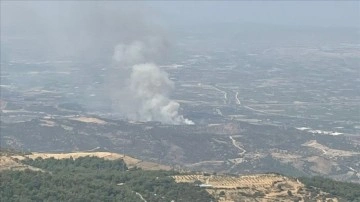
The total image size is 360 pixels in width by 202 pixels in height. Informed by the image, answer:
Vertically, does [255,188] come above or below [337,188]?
above

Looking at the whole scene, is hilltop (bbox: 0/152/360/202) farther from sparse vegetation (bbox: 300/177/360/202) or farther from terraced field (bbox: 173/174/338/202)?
sparse vegetation (bbox: 300/177/360/202)

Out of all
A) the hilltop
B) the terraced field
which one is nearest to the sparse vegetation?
the hilltop

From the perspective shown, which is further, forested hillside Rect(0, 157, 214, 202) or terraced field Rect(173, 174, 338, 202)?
terraced field Rect(173, 174, 338, 202)

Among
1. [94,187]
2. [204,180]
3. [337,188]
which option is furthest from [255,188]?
[94,187]

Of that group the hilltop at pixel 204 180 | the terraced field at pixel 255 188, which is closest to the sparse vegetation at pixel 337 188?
the hilltop at pixel 204 180

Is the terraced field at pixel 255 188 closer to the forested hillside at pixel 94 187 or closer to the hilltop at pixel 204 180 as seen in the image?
the hilltop at pixel 204 180

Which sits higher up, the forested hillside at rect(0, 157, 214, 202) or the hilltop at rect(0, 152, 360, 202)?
the forested hillside at rect(0, 157, 214, 202)

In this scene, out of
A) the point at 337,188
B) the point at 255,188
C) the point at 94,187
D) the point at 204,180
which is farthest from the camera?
the point at 204,180

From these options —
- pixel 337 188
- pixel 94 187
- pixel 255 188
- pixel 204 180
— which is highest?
pixel 94 187

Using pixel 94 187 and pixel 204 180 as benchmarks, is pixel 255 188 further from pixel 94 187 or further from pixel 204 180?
pixel 94 187
